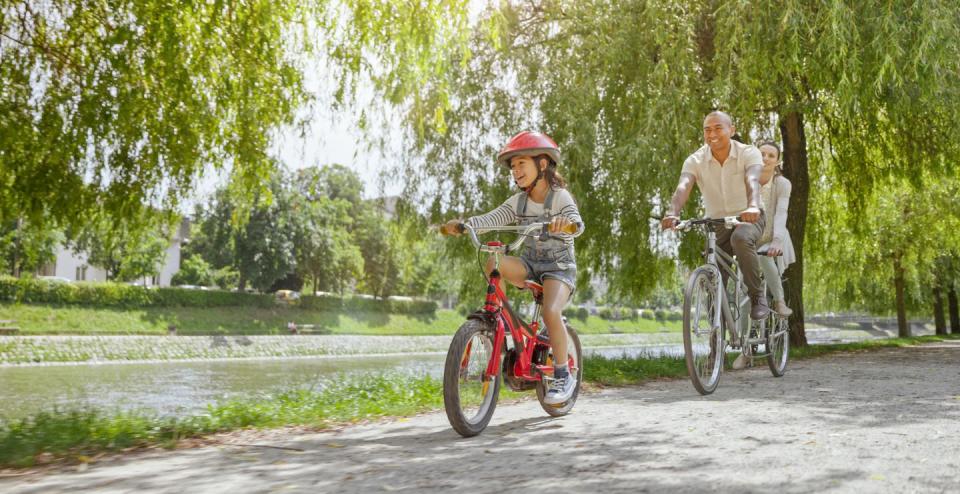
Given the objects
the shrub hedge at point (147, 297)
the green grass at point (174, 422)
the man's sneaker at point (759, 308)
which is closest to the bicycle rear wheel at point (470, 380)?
the green grass at point (174, 422)

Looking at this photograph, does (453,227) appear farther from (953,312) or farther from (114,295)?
(114,295)

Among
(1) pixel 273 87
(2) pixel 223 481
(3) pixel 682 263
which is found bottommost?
(2) pixel 223 481

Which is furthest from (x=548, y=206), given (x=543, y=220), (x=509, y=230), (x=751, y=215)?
(x=751, y=215)

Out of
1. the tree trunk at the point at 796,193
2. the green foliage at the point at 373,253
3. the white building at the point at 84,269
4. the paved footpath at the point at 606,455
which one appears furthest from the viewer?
the green foliage at the point at 373,253

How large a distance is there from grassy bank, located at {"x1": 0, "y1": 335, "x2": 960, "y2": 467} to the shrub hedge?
22.6m

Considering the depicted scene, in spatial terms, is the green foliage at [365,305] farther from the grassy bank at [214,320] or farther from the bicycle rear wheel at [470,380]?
the bicycle rear wheel at [470,380]

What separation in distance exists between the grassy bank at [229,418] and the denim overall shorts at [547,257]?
144cm

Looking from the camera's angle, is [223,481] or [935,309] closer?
[223,481]

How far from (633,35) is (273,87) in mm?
4901

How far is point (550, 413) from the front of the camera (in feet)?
14.4

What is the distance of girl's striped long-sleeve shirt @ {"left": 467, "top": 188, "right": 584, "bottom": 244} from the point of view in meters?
4.01

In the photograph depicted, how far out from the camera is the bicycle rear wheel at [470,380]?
12.0ft

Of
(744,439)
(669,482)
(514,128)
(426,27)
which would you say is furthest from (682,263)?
(669,482)

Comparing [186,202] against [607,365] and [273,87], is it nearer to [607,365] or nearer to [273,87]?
[273,87]
